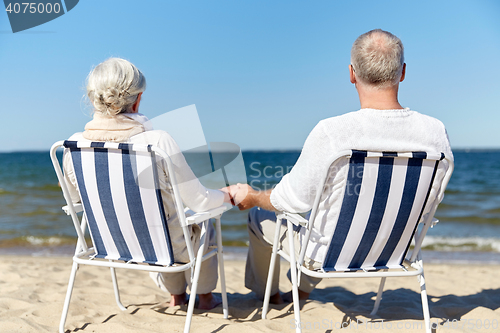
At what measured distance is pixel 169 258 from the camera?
1.97 meters

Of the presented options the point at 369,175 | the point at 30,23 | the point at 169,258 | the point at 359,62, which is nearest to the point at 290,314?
the point at 169,258

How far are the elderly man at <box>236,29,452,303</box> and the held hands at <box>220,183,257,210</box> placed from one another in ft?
0.75

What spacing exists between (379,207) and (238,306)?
157cm

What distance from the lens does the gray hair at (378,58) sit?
5.73 feet

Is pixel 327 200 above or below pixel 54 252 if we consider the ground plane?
above

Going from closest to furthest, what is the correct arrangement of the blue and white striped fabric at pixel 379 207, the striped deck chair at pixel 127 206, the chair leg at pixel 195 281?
the blue and white striped fabric at pixel 379 207 → the striped deck chair at pixel 127 206 → the chair leg at pixel 195 281

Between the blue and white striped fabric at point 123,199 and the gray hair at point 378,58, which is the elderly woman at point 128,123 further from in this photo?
the gray hair at point 378,58

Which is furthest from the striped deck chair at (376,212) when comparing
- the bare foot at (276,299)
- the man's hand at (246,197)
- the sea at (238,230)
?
the sea at (238,230)

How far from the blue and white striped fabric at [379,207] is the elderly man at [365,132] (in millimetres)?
70

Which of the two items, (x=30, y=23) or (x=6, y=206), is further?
(x=6, y=206)

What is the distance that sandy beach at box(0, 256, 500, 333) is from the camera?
2.22 metres

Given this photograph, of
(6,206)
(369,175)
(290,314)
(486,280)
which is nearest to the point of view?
(369,175)

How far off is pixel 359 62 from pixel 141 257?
→ 1.53 meters

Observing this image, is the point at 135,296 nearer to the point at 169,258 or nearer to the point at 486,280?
the point at 169,258
